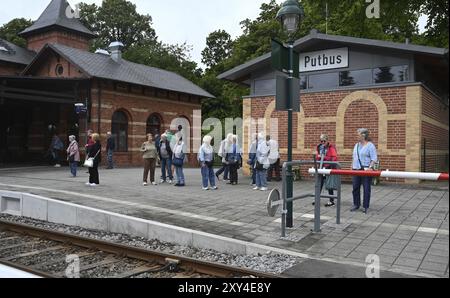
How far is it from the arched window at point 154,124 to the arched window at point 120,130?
1960mm

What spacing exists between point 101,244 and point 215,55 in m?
54.3

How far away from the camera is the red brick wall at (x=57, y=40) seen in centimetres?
3388

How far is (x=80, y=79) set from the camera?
21.3m

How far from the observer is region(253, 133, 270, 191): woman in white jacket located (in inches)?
456

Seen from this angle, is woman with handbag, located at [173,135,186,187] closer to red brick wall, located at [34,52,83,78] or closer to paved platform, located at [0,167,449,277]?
paved platform, located at [0,167,449,277]

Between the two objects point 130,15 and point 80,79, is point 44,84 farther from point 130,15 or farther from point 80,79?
point 130,15

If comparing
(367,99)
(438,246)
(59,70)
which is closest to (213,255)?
(438,246)

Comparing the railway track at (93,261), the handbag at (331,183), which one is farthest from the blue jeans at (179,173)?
the railway track at (93,261)

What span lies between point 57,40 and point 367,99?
27192mm

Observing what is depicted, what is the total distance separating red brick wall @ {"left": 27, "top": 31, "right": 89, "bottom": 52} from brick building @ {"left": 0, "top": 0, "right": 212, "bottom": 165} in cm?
517

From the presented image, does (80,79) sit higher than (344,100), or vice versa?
(80,79)

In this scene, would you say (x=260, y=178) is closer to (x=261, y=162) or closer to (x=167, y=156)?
(x=261, y=162)

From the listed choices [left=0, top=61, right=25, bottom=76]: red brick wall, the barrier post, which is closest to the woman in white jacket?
the barrier post
